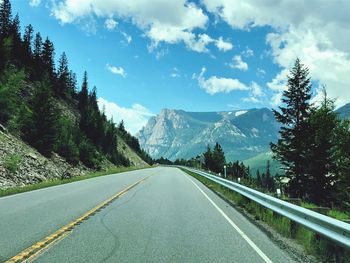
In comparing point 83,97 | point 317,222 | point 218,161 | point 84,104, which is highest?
point 83,97

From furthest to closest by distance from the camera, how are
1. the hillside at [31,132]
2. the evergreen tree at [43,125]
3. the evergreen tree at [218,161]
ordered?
the evergreen tree at [218,161]
the evergreen tree at [43,125]
the hillside at [31,132]

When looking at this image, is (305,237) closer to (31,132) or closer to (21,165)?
(21,165)

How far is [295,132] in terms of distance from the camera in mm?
34625

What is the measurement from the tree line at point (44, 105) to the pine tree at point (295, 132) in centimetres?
2187

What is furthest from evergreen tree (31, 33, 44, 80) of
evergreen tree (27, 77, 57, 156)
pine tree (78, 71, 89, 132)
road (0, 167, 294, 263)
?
road (0, 167, 294, 263)

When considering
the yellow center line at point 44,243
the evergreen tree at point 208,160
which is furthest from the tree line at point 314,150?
the evergreen tree at point 208,160

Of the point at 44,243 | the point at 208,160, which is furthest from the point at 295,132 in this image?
the point at 208,160

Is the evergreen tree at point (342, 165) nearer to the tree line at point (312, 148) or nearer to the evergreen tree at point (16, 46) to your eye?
the tree line at point (312, 148)

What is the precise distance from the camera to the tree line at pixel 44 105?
3688 centimetres

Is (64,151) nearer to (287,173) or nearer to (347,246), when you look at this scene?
(287,173)

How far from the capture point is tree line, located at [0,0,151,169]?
121 ft

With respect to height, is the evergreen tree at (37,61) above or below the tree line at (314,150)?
above

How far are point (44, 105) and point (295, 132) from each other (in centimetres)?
2455

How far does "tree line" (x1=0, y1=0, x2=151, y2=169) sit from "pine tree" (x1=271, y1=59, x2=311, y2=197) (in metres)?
21.9
